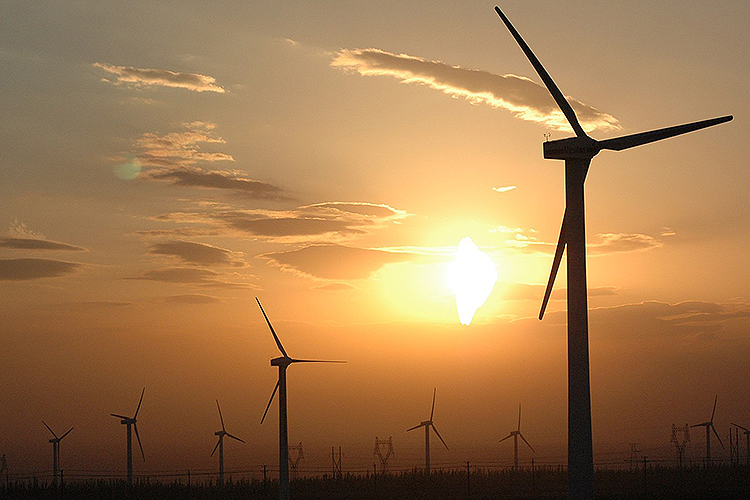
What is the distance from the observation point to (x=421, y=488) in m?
101

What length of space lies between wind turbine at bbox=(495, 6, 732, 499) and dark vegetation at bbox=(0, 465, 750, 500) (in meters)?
45.1

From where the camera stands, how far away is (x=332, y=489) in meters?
101

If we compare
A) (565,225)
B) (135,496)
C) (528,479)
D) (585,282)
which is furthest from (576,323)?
(528,479)

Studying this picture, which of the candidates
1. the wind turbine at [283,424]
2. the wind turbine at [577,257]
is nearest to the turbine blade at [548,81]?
the wind turbine at [577,257]

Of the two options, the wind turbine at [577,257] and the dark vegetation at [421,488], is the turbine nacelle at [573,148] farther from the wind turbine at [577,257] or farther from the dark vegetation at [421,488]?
the dark vegetation at [421,488]

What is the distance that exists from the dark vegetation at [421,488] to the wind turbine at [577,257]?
148 feet

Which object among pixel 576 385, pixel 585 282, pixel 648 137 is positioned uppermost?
pixel 648 137

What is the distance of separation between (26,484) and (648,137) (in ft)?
214

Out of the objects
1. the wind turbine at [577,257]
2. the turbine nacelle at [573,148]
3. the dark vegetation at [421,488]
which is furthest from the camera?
the dark vegetation at [421,488]

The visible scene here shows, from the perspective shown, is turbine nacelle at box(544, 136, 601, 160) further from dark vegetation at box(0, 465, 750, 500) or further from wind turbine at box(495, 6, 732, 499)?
dark vegetation at box(0, 465, 750, 500)

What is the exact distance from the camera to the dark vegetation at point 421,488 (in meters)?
89.4

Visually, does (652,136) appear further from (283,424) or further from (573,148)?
(283,424)

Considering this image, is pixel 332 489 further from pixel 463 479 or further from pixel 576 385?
pixel 576 385

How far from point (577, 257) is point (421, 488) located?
58557 mm
